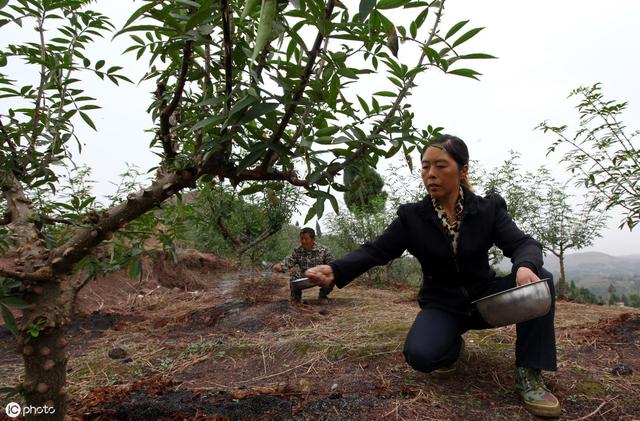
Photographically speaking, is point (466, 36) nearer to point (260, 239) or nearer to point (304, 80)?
point (304, 80)

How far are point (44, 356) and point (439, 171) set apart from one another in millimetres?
1625

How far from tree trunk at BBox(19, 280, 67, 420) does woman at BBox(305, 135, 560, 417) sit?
91 cm

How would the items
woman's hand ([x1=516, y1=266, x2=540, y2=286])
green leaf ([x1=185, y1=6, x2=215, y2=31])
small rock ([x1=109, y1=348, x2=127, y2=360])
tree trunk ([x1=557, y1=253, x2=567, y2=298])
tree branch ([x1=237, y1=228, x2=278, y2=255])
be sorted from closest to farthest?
green leaf ([x1=185, y1=6, x2=215, y2=31]) < woman's hand ([x1=516, y1=266, x2=540, y2=286]) < small rock ([x1=109, y1=348, x2=127, y2=360]) < tree branch ([x1=237, y1=228, x2=278, y2=255]) < tree trunk ([x1=557, y1=253, x2=567, y2=298])

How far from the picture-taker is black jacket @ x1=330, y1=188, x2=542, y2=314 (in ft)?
6.05

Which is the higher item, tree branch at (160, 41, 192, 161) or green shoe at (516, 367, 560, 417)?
tree branch at (160, 41, 192, 161)

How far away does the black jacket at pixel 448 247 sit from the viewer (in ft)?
6.05

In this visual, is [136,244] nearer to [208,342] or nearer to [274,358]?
[274,358]

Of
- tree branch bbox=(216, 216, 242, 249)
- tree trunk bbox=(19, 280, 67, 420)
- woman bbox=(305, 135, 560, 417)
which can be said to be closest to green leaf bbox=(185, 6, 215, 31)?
tree trunk bbox=(19, 280, 67, 420)

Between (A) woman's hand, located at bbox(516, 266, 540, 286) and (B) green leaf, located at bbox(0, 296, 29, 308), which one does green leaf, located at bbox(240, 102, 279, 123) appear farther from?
(A) woman's hand, located at bbox(516, 266, 540, 286)

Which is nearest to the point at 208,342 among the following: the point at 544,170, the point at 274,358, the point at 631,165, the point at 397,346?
the point at 274,358

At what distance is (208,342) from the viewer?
3008mm

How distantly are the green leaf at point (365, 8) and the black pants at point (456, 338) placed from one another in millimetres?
1503

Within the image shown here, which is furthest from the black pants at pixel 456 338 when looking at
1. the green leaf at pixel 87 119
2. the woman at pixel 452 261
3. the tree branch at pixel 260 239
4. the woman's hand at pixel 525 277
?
the tree branch at pixel 260 239

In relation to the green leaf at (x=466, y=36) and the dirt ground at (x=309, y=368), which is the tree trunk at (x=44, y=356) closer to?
the dirt ground at (x=309, y=368)
